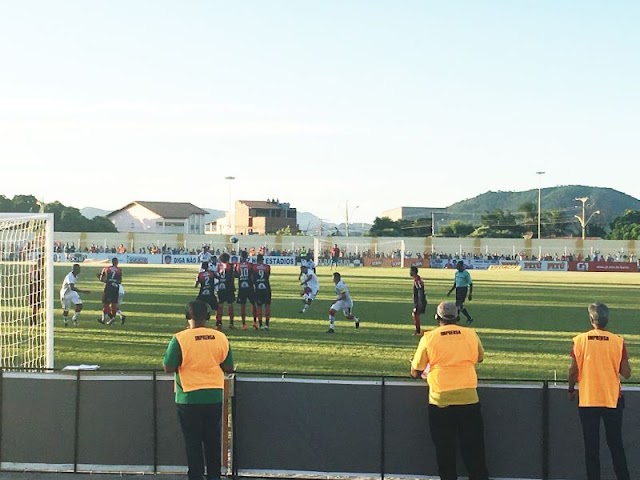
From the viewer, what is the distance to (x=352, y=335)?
66.1ft

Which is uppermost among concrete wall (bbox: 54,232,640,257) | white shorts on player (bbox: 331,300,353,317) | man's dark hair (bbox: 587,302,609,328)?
concrete wall (bbox: 54,232,640,257)

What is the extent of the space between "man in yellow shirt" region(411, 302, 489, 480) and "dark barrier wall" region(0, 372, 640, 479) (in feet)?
1.69

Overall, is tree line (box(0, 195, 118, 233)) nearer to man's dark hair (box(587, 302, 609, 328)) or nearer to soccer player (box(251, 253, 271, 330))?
soccer player (box(251, 253, 271, 330))

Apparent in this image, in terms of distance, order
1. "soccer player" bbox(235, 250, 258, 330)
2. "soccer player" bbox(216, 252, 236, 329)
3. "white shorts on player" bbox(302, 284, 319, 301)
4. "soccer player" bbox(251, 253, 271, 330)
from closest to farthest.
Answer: "soccer player" bbox(216, 252, 236, 329) < "soccer player" bbox(251, 253, 271, 330) < "soccer player" bbox(235, 250, 258, 330) < "white shorts on player" bbox(302, 284, 319, 301)

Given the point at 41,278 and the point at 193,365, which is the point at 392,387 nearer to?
the point at 193,365

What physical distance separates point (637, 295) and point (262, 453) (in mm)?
33555

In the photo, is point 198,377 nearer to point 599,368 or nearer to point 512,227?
point 599,368

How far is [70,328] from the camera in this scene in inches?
833

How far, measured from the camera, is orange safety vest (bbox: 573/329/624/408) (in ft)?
24.3

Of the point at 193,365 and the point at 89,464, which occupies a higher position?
the point at 193,365

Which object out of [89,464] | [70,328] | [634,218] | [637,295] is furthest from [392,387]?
[634,218]

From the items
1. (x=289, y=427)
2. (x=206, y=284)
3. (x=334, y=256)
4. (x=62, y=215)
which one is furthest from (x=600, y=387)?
(x=62, y=215)

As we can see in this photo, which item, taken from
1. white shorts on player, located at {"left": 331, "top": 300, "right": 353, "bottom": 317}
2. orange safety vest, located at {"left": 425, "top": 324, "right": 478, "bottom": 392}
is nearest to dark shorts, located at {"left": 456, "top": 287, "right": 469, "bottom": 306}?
white shorts on player, located at {"left": 331, "top": 300, "right": 353, "bottom": 317}

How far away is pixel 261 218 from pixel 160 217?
16.7 metres
